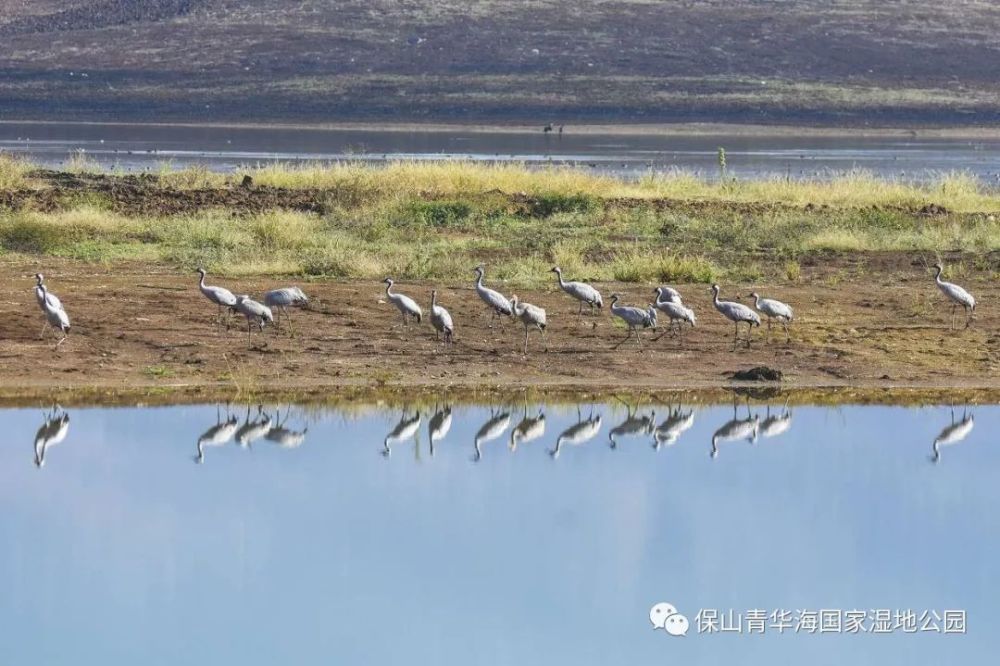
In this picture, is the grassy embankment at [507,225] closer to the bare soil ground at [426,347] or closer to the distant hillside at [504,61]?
the bare soil ground at [426,347]

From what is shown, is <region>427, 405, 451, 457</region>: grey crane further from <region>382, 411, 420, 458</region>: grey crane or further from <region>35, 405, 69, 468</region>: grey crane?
<region>35, 405, 69, 468</region>: grey crane

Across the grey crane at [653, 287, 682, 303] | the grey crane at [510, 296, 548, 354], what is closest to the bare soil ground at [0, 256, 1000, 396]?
the grey crane at [510, 296, 548, 354]

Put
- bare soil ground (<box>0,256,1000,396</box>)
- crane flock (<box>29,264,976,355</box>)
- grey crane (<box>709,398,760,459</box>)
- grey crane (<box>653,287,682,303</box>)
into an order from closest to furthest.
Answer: grey crane (<box>709,398,760,459</box>)
bare soil ground (<box>0,256,1000,396</box>)
crane flock (<box>29,264,976,355</box>)
grey crane (<box>653,287,682,303</box>)

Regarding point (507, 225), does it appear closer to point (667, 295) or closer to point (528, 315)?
point (667, 295)

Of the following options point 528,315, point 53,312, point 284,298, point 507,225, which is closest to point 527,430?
point 528,315

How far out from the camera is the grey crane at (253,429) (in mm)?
14289

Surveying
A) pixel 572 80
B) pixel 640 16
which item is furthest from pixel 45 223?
pixel 640 16

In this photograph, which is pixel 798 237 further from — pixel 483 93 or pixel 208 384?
pixel 483 93

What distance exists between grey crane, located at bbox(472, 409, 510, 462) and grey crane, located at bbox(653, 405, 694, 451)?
1.29 metres

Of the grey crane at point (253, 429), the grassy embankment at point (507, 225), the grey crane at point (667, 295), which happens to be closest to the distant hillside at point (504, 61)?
the grassy embankment at point (507, 225)

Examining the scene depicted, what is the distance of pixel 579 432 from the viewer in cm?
1493

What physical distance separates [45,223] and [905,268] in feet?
39.5

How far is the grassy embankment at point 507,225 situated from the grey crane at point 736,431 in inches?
268

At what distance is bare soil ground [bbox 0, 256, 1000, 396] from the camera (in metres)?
16.8
